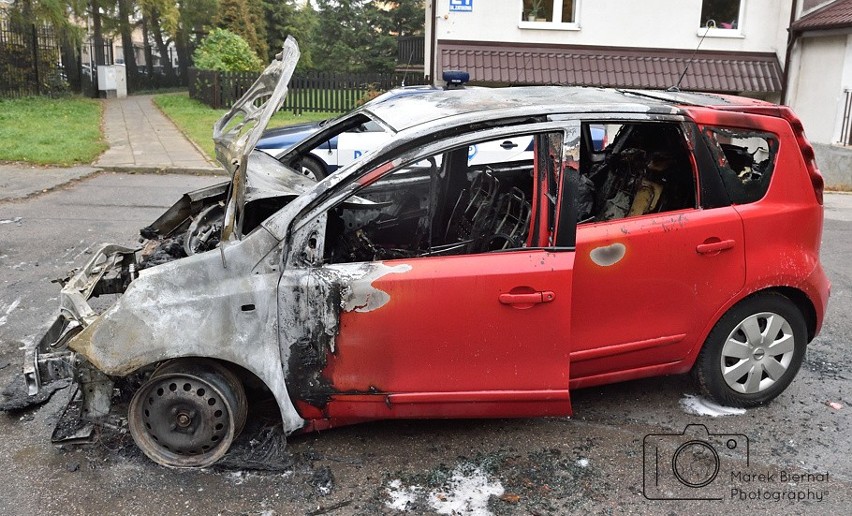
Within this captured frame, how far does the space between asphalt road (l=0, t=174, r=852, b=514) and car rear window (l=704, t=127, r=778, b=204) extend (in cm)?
125

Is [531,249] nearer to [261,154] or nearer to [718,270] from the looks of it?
[718,270]

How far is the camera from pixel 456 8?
52.2 feet

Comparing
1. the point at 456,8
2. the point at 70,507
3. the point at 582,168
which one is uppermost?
the point at 456,8

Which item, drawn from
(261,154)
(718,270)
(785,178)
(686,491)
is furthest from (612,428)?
(261,154)

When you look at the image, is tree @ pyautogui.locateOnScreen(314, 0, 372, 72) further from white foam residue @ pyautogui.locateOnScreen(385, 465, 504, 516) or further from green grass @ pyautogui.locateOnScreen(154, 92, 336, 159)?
white foam residue @ pyautogui.locateOnScreen(385, 465, 504, 516)

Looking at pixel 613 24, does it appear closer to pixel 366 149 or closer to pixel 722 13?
pixel 722 13

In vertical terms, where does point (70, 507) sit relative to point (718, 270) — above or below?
below

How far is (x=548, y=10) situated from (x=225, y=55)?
10.3 m

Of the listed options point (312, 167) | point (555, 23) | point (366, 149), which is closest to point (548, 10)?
point (555, 23)

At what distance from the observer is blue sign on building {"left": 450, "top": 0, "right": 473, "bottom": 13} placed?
15.9m

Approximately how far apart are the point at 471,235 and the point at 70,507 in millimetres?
2389

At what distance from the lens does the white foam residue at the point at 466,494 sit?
10.7 ft

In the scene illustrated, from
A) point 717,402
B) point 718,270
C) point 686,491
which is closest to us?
point 686,491

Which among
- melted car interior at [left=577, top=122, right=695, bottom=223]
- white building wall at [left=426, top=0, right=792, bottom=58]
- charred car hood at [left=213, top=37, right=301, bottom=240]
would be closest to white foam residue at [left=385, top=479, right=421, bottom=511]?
charred car hood at [left=213, top=37, right=301, bottom=240]
